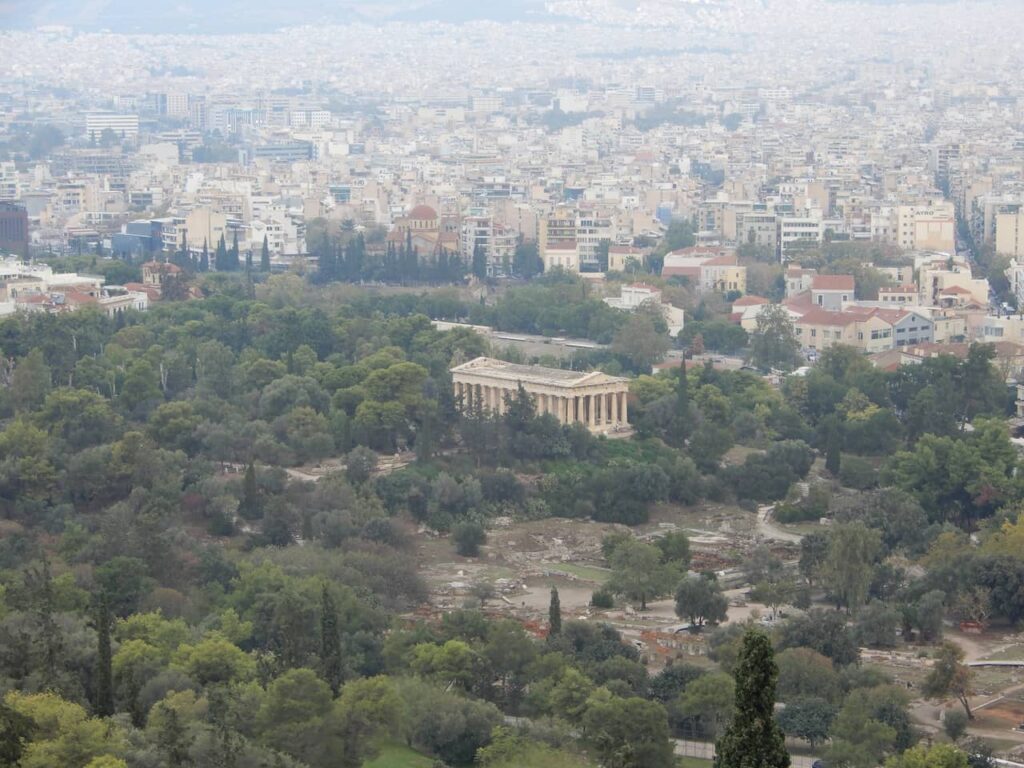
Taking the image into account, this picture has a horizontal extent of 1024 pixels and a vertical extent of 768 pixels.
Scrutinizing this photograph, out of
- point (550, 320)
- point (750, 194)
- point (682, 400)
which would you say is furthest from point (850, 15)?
point (682, 400)

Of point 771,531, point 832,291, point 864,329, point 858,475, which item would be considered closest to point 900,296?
point 832,291

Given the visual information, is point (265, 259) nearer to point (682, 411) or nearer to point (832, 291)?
point (832, 291)

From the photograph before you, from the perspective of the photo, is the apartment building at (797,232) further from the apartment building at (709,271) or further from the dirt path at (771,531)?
the dirt path at (771,531)

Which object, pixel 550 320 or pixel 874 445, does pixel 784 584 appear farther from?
pixel 550 320

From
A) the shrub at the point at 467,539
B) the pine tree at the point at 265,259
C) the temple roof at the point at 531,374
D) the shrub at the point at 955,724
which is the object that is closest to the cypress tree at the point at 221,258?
the pine tree at the point at 265,259

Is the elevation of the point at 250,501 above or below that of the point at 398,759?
above

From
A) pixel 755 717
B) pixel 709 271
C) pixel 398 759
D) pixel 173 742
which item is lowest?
pixel 398 759
